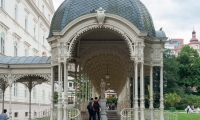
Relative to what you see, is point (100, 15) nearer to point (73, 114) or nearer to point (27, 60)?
point (73, 114)

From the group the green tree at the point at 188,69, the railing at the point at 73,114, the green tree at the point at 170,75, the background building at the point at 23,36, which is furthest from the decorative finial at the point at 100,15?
the green tree at the point at 188,69

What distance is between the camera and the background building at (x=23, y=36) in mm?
36281

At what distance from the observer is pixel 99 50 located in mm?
23641

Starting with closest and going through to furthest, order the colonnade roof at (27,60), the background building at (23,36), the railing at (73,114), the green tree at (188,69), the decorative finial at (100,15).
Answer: the decorative finial at (100,15), the railing at (73,114), the colonnade roof at (27,60), the background building at (23,36), the green tree at (188,69)

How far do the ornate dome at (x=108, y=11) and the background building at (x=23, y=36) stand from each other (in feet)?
50.3

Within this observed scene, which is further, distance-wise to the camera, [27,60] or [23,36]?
[23,36]

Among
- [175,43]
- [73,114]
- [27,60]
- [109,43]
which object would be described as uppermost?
[175,43]

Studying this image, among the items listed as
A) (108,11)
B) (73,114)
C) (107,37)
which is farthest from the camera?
(107,37)

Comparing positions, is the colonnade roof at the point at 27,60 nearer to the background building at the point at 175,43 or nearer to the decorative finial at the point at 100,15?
the decorative finial at the point at 100,15

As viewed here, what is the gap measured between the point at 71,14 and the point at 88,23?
4.72 feet

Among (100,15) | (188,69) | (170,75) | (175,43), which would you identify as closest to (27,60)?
(100,15)

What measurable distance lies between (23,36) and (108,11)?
25147 millimetres

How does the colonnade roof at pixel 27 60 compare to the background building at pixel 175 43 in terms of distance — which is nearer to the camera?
the colonnade roof at pixel 27 60

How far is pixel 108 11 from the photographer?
66.8ft
